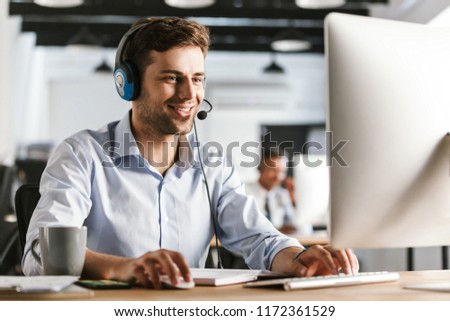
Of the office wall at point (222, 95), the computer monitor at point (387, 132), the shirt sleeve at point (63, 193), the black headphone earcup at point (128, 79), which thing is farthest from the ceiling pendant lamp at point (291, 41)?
the computer monitor at point (387, 132)

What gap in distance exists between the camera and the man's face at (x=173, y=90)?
177 centimetres

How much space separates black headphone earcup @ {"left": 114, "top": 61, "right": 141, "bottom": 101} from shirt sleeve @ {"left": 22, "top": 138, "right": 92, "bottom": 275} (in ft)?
0.65

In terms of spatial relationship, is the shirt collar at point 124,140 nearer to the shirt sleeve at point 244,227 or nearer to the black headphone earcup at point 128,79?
the black headphone earcup at point 128,79

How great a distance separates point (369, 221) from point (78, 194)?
30.2 inches

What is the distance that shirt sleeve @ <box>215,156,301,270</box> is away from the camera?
166 cm

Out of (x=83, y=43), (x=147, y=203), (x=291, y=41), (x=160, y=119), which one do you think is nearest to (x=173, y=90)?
(x=160, y=119)

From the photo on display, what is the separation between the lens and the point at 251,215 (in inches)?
71.1

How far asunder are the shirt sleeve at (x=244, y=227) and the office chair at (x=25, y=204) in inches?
20.2

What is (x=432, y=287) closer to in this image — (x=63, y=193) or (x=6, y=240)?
(x=63, y=193)

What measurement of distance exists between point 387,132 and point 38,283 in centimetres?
67

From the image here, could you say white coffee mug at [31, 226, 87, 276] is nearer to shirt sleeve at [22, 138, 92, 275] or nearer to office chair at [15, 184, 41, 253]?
shirt sleeve at [22, 138, 92, 275]

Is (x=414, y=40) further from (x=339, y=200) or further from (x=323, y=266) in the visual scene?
(x=323, y=266)

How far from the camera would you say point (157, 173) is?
181cm

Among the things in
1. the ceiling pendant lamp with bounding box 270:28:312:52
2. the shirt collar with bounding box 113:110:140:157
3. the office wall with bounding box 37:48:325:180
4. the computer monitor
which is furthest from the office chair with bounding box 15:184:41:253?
the office wall with bounding box 37:48:325:180
